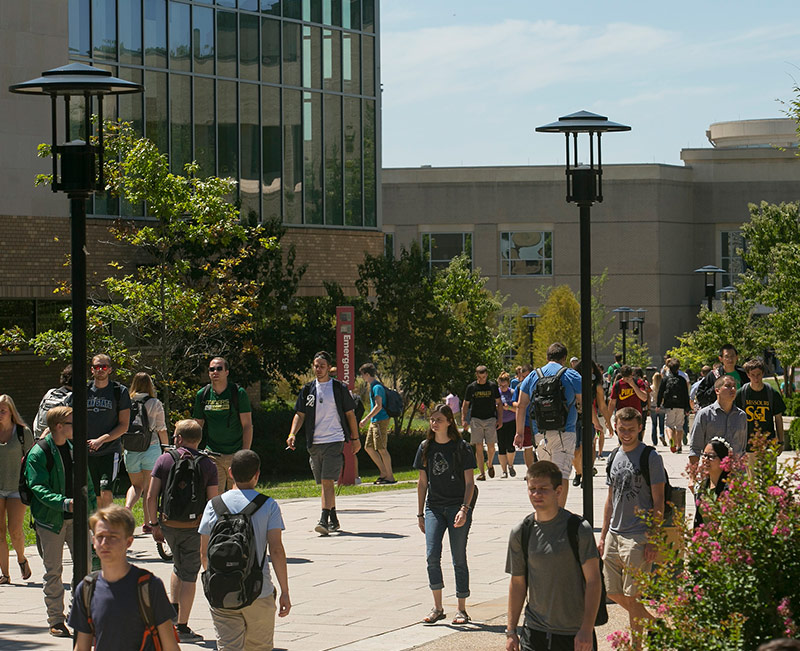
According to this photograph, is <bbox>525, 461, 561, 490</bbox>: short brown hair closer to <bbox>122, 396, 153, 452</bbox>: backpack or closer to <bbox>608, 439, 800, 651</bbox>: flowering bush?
<bbox>608, 439, 800, 651</bbox>: flowering bush

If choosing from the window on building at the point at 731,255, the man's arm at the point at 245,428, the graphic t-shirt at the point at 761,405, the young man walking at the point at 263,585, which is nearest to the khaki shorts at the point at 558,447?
the graphic t-shirt at the point at 761,405

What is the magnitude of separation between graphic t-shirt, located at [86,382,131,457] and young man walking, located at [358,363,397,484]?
28.0 ft

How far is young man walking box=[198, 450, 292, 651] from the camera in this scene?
24.0 ft

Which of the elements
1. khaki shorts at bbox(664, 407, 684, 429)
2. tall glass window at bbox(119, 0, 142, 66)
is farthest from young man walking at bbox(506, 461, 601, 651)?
tall glass window at bbox(119, 0, 142, 66)

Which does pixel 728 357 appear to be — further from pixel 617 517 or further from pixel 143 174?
pixel 143 174

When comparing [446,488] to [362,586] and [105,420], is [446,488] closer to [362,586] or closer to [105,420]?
[362,586]

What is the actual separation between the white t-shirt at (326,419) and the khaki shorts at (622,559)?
5.85 metres

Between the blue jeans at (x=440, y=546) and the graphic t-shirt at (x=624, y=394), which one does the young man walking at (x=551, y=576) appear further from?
the graphic t-shirt at (x=624, y=394)

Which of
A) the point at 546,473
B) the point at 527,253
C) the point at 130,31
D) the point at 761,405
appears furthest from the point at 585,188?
the point at 527,253

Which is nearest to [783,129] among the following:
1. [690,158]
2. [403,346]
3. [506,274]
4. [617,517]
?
[690,158]

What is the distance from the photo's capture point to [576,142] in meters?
12.3

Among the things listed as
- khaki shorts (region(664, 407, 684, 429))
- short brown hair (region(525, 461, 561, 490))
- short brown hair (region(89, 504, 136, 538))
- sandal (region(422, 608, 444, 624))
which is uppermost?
short brown hair (region(525, 461, 561, 490))

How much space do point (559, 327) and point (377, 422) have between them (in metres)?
38.6

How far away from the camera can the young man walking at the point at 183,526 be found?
920 centimetres
